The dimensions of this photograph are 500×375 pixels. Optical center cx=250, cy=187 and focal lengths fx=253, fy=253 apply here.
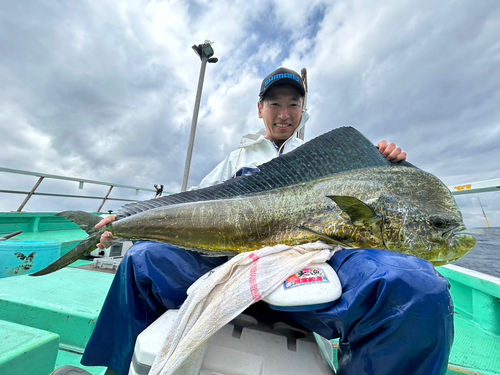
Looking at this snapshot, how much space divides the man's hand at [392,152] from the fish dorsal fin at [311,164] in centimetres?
6

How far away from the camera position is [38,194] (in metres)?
5.74

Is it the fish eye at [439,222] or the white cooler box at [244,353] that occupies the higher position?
the fish eye at [439,222]

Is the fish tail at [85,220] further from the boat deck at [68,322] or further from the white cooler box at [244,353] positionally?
the white cooler box at [244,353]

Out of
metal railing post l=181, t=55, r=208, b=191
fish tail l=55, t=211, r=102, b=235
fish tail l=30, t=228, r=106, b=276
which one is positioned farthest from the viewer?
metal railing post l=181, t=55, r=208, b=191

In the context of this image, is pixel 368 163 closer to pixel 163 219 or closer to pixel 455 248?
pixel 455 248

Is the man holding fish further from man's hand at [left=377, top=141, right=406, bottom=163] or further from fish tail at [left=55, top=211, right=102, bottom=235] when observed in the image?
fish tail at [left=55, top=211, right=102, bottom=235]

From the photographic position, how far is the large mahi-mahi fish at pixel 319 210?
1.28m

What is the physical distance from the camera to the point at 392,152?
1678mm

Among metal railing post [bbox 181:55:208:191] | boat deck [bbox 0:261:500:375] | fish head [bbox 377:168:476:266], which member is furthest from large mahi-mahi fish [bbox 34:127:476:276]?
metal railing post [bbox 181:55:208:191]

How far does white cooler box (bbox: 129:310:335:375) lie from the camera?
2.78 feet

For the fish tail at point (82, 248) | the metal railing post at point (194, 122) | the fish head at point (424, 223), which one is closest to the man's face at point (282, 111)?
the fish head at point (424, 223)

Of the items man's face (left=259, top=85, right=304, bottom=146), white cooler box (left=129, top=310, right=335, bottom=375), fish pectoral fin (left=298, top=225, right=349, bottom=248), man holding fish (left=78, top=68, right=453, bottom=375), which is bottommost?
white cooler box (left=129, top=310, right=335, bottom=375)

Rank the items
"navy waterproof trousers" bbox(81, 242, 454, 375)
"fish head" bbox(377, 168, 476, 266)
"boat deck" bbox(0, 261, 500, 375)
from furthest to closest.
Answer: "boat deck" bbox(0, 261, 500, 375) → "fish head" bbox(377, 168, 476, 266) → "navy waterproof trousers" bbox(81, 242, 454, 375)

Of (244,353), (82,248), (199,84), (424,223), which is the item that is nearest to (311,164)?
(424,223)
